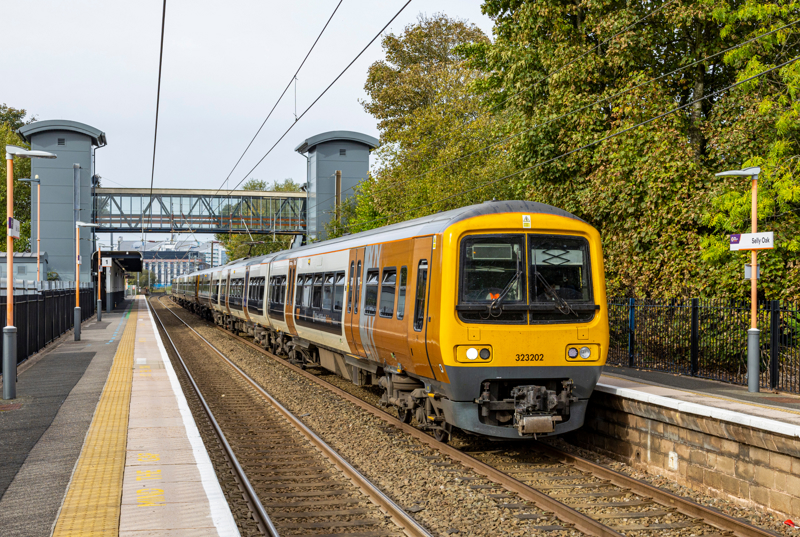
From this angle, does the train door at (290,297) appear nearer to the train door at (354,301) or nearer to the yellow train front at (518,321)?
the train door at (354,301)

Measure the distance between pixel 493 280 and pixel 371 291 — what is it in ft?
10.7

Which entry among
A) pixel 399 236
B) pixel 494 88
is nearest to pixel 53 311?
pixel 494 88

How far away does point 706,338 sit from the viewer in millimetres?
15234

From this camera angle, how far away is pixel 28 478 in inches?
299

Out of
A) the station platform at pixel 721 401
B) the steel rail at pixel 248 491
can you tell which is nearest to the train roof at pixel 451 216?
the station platform at pixel 721 401

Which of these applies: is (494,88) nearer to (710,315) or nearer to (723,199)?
(723,199)

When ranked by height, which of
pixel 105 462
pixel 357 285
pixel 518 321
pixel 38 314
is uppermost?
pixel 357 285

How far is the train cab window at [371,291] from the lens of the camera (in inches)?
442

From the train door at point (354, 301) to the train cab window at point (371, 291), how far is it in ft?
1.10

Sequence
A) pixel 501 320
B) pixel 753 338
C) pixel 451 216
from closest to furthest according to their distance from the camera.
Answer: pixel 501 320
pixel 451 216
pixel 753 338

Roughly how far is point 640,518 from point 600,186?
513 inches

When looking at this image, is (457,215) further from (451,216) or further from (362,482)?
(362,482)

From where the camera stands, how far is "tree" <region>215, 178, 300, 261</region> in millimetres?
55744

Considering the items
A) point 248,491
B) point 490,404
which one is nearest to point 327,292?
point 490,404
